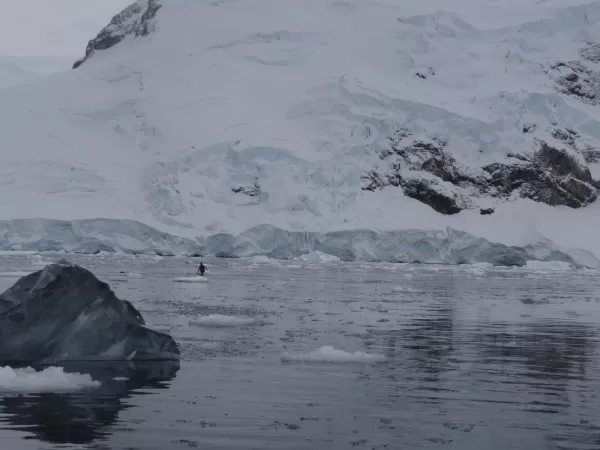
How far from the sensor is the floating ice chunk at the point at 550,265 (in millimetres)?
61478

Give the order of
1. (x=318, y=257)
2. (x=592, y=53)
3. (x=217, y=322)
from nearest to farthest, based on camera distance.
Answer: (x=217, y=322) → (x=318, y=257) → (x=592, y=53)

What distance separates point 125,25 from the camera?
113m

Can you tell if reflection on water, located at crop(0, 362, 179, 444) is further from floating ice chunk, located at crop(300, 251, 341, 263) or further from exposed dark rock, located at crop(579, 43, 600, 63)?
exposed dark rock, located at crop(579, 43, 600, 63)

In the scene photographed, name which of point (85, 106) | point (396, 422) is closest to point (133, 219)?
point (85, 106)

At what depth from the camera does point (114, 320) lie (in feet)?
39.2

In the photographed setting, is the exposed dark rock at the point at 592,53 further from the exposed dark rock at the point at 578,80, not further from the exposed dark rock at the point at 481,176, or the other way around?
the exposed dark rock at the point at 481,176

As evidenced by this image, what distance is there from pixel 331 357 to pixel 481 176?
73.2 meters

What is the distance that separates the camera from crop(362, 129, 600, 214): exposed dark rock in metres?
80.2

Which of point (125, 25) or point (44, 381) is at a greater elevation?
point (44, 381)

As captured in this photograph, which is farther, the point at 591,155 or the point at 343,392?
the point at 591,155

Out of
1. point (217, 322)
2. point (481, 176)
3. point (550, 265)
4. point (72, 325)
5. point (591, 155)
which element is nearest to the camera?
point (72, 325)

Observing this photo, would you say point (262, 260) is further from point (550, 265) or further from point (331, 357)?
point (331, 357)

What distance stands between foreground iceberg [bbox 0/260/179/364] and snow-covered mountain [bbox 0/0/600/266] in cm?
4932

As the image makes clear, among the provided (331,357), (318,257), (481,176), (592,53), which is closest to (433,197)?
(481,176)
